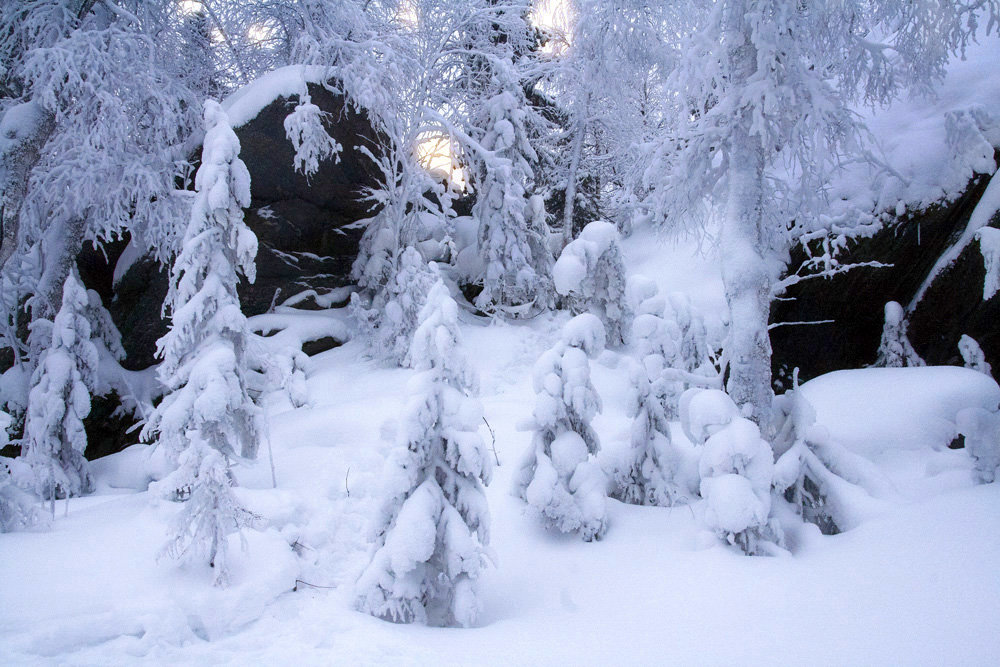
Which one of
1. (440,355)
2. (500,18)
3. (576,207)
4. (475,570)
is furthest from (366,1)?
(475,570)

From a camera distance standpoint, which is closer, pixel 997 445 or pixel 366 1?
pixel 997 445

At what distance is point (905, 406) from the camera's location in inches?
272

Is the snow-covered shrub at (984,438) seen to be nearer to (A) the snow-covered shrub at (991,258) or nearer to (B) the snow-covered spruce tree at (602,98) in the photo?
(A) the snow-covered shrub at (991,258)

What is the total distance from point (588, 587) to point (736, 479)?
1684 millimetres

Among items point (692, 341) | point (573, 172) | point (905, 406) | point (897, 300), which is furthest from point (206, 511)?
point (573, 172)

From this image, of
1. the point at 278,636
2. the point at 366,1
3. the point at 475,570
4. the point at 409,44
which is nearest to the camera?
the point at 278,636

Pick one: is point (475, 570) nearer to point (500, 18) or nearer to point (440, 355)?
point (440, 355)

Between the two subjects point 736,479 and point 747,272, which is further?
point 747,272

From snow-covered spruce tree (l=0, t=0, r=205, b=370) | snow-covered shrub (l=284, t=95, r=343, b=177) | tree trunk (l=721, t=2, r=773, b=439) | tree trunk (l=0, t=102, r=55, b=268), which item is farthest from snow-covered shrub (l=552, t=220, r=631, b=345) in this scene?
tree trunk (l=0, t=102, r=55, b=268)

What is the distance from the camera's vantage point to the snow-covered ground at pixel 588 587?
3846 mm

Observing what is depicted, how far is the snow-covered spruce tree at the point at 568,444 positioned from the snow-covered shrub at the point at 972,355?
640cm

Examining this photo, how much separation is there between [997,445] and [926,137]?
7745 millimetres

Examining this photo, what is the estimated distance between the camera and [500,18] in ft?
Result: 47.9

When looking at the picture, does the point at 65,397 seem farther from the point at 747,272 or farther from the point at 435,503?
the point at 747,272
